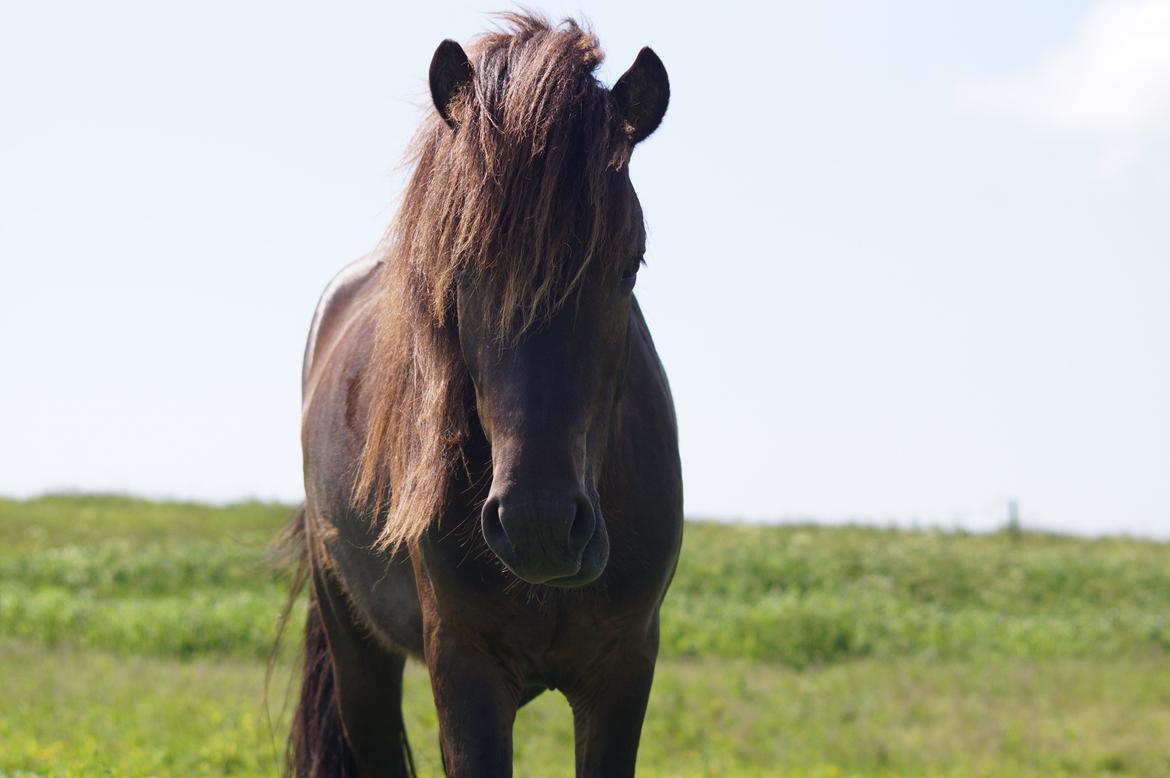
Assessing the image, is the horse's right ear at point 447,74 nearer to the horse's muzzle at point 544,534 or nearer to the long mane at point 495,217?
the long mane at point 495,217

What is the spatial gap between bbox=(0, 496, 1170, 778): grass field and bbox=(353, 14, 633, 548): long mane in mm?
2611

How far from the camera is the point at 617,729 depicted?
3.59 m

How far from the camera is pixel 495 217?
293 centimetres

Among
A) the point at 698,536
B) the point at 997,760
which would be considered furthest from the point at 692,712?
the point at 698,536

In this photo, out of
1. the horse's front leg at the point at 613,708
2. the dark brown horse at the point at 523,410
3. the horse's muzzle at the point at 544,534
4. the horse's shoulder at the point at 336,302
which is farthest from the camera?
the horse's shoulder at the point at 336,302

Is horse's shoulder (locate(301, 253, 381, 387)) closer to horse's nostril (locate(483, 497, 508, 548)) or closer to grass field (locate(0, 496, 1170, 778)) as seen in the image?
grass field (locate(0, 496, 1170, 778))

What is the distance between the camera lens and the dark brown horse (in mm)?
2812

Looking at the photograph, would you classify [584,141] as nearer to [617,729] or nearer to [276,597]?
[617,729]

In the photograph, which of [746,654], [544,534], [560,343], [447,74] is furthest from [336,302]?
[746,654]

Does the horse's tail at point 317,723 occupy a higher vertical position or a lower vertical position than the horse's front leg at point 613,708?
lower

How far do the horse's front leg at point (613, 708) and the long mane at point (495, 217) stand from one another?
69cm

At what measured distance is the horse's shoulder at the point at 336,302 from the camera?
5.50 m

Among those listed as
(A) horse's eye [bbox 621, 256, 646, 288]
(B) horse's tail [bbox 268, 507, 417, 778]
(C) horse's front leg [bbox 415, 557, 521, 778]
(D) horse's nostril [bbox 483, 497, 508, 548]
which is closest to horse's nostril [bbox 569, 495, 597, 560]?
(D) horse's nostril [bbox 483, 497, 508, 548]

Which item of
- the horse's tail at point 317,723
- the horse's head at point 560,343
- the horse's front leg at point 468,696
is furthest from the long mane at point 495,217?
the horse's tail at point 317,723
